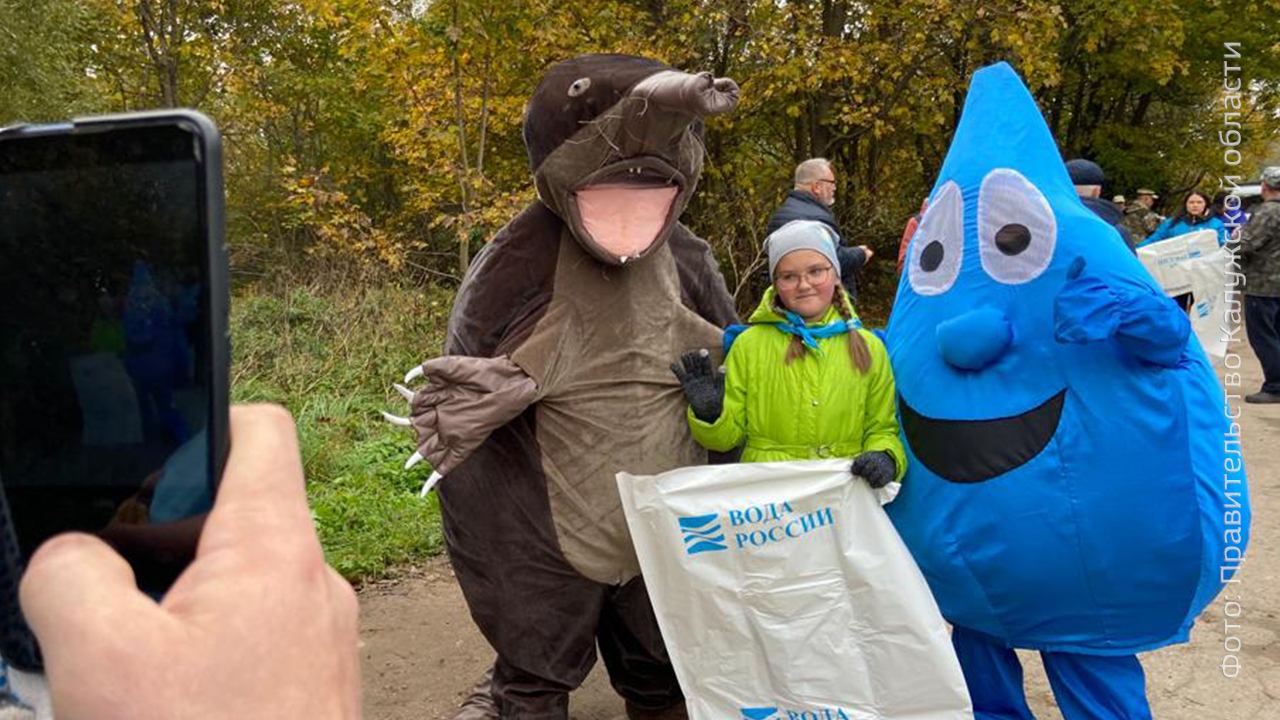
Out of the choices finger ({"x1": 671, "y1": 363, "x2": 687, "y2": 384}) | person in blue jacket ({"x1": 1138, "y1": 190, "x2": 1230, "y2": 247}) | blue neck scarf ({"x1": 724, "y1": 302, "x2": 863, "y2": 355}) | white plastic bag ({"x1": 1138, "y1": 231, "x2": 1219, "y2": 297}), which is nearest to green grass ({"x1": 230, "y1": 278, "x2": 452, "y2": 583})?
finger ({"x1": 671, "y1": 363, "x2": 687, "y2": 384})

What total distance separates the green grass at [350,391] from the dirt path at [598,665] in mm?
365

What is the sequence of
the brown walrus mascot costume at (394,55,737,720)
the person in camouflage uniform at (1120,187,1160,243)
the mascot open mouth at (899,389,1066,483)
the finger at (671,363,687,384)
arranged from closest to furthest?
1. the mascot open mouth at (899,389,1066,483)
2. the brown walrus mascot costume at (394,55,737,720)
3. the finger at (671,363,687,384)
4. the person in camouflage uniform at (1120,187,1160,243)

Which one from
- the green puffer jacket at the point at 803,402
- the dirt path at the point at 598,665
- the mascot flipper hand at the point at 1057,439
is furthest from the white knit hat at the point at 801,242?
the dirt path at the point at 598,665

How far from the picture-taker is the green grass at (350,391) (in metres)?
5.04

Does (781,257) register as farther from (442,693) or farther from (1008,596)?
(442,693)

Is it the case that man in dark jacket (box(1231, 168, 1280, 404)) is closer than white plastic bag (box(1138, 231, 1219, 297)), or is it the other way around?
white plastic bag (box(1138, 231, 1219, 297))

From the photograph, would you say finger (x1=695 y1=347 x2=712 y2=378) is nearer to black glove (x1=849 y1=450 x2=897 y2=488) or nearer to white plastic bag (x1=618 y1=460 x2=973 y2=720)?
white plastic bag (x1=618 y1=460 x2=973 y2=720)

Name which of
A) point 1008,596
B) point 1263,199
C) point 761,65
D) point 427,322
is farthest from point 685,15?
point 1008,596

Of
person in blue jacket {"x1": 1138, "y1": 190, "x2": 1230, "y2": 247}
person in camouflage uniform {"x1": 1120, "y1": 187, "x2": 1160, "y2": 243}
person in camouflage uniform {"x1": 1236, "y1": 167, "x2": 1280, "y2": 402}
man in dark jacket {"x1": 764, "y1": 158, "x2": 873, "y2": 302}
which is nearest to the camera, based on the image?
man in dark jacket {"x1": 764, "y1": 158, "x2": 873, "y2": 302}

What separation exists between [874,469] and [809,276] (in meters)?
0.56

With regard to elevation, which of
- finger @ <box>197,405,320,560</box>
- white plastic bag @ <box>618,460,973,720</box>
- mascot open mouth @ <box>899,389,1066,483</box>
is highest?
finger @ <box>197,405,320,560</box>

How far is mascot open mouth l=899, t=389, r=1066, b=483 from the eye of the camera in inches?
91.2

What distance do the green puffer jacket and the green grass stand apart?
2.69 metres

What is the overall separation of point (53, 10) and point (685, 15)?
8509mm
